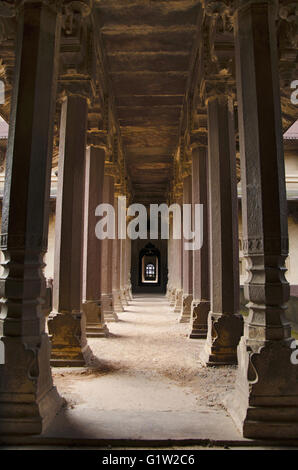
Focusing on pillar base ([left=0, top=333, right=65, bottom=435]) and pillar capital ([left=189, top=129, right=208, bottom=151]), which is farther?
pillar capital ([left=189, top=129, right=208, bottom=151])

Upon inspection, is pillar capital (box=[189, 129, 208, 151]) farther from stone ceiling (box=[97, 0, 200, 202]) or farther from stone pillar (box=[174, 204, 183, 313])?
stone pillar (box=[174, 204, 183, 313])

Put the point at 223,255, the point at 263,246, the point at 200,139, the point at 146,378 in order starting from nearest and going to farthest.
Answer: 1. the point at 263,246
2. the point at 146,378
3. the point at 223,255
4. the point at 200,139

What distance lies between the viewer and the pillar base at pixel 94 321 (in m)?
6.95

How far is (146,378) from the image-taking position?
14.8 feet

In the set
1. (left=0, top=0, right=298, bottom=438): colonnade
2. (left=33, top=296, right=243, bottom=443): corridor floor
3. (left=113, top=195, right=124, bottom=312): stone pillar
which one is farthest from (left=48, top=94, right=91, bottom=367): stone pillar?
(left=113, top=195, right=124, bottom=312): stone pillar

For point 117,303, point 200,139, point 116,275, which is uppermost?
point 200,139

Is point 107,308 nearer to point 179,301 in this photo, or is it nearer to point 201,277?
point 179,301

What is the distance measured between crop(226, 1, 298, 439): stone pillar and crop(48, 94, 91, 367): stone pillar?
259 cm

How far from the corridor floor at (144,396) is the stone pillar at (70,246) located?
37 cm

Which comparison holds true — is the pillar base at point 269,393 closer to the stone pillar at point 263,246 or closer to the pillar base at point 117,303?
the stone pillar at point 263,246

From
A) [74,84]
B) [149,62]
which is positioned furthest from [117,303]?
[74,84]

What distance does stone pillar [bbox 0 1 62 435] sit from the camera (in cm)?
285

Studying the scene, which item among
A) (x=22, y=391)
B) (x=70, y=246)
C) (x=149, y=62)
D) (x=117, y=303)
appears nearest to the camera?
(x=22, y=391)

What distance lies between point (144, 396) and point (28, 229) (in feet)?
7.43
